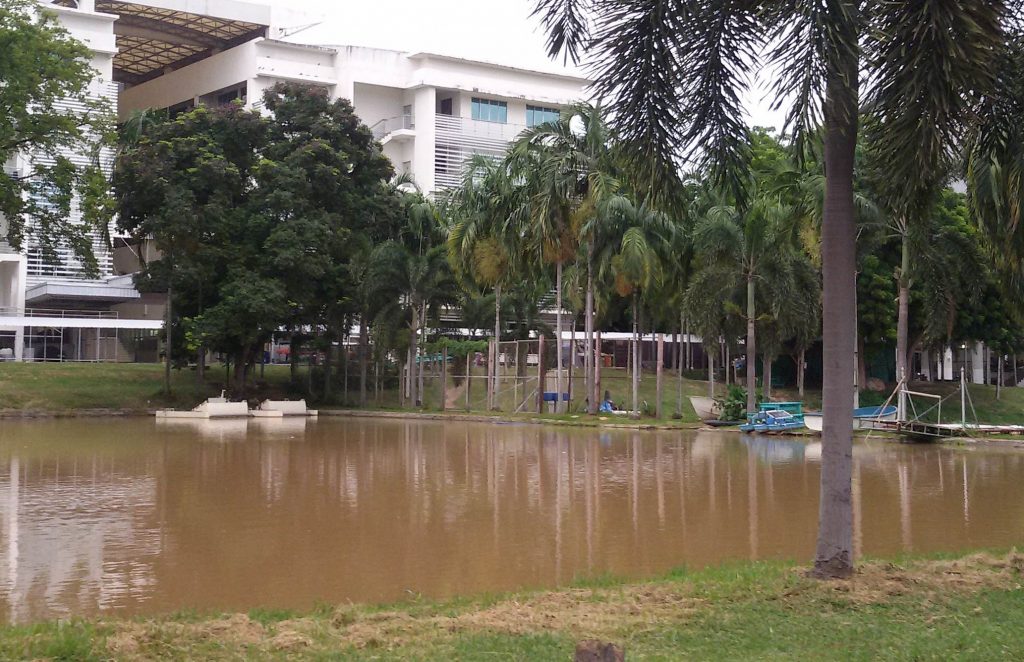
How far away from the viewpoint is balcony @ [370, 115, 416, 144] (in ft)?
225

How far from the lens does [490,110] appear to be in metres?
70.4

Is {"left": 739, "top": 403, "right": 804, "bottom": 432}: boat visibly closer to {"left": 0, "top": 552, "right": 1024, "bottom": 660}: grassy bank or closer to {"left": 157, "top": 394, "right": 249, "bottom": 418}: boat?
{"left": 157, "top": 394, "right": 249, "bottom": 418}: boat

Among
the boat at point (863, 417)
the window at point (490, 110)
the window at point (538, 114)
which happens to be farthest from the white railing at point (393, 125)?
the boat at point (863, 417)

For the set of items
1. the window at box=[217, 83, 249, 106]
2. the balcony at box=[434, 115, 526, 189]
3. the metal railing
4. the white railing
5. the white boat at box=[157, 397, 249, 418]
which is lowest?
the white boat at box=[157, 397, 249, 418]

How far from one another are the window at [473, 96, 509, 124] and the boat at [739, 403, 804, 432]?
40.1 metres

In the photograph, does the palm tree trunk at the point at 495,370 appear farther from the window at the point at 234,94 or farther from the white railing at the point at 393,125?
the window at the point at 234,94

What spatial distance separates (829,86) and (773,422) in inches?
1036

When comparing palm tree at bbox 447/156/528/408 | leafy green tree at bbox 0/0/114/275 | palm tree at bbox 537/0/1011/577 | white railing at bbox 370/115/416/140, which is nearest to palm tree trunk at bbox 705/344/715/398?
palm tree at bbox 447/156/528/408

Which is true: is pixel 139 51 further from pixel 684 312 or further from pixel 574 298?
pixel 684 312

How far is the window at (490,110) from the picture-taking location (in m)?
69.9

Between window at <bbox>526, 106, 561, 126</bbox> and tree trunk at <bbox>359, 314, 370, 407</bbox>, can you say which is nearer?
tree trunk at <bbox>359, 314, 370, 407</bbox>

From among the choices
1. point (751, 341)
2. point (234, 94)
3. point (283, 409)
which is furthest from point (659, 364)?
point (234, 94)

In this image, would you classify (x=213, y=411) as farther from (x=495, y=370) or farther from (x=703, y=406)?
(x=703, y=406)

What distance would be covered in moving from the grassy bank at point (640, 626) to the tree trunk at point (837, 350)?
50 cm
